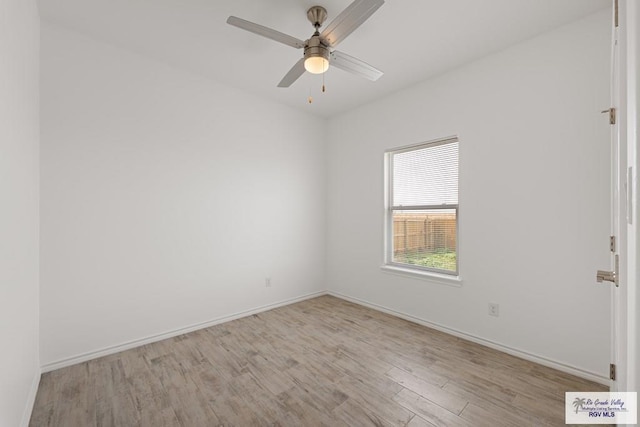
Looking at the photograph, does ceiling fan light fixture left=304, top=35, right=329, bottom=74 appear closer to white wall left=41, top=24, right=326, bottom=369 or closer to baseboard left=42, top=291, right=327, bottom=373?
white wall left=41, top=24, right=326, bottom=369

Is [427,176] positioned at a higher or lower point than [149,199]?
higher

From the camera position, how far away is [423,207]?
3279mm

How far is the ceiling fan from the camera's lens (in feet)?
5.36

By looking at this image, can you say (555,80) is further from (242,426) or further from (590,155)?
(242,426)

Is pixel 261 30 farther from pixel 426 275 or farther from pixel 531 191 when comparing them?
pixel 426 275

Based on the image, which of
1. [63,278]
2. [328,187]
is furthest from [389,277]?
[63,278]

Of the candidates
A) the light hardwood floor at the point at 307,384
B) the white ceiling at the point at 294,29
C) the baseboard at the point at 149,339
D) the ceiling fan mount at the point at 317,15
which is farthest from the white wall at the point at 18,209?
the ceiling fan mount at the point at 317,15

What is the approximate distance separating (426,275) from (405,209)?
85 cm

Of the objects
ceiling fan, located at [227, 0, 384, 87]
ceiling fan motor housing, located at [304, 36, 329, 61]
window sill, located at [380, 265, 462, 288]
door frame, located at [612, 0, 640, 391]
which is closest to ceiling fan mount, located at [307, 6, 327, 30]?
ceiling fan, located at [227, 0, 384, 87]

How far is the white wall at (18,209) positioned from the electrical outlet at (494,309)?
3369 mm

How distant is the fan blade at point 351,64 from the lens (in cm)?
204

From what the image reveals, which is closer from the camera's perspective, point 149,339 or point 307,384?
point 307,384

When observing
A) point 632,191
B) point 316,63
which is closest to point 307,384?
point 632,191

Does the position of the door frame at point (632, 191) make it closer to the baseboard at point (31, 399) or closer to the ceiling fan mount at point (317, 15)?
the ceiling fan mount at point (317, 15)
